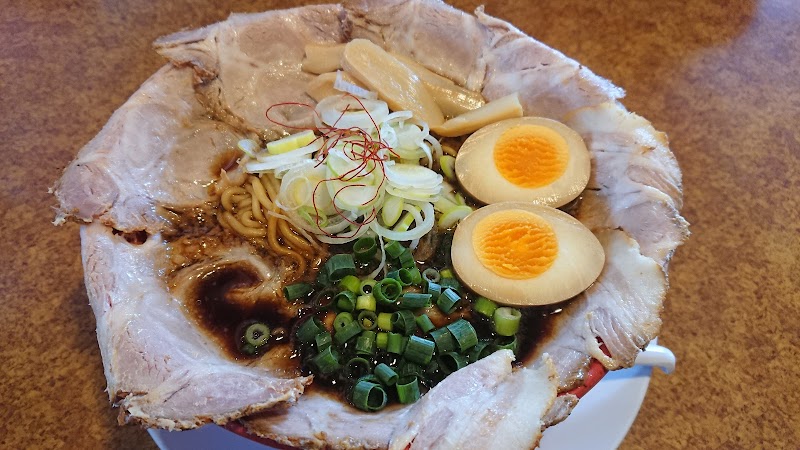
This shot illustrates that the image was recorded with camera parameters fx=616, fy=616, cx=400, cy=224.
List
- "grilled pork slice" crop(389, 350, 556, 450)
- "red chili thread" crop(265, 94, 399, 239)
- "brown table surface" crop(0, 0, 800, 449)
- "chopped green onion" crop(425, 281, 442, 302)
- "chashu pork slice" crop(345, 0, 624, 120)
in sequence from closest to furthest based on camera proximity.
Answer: "grilled pork slice" crop(389, 350, 556, 450), "chopped green onion" crop(425, 281, 442, 302), "red chili thread" crop(265, 94, 399, 239), "brown table surface" crop(0, 0, 800, 449), "chashu pork slice" crop(345, 0, 624, 120)

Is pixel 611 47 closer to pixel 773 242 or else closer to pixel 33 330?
pixel 773 242

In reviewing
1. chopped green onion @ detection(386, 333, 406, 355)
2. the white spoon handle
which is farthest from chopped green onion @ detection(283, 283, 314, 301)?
the white spoon handle

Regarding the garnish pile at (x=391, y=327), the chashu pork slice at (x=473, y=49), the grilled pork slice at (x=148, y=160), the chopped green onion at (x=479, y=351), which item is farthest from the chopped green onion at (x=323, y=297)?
the chashu pork slice at (x=473, y=49)

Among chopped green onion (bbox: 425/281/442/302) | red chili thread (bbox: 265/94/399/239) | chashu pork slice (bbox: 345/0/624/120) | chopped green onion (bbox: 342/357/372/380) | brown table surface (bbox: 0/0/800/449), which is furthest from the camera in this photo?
chashu pork slice (bbox: 345/0/624/120)

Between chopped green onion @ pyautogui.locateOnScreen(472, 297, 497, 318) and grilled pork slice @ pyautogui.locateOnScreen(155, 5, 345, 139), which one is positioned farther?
grilled pork slice @ pyautogui.locateOnScreen(155, 5, 345, 139)

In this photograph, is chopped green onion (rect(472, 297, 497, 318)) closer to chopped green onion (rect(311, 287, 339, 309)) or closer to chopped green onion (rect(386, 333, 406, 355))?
chopped green onion (rect(386, 333, 406, 355))

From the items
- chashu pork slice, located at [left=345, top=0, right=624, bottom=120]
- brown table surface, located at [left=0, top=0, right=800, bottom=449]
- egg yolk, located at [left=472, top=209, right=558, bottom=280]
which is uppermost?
chashu pork slice, located at [left=345, top=0, right=624, bottom=120]

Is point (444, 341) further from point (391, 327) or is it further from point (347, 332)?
point (347, 332)
